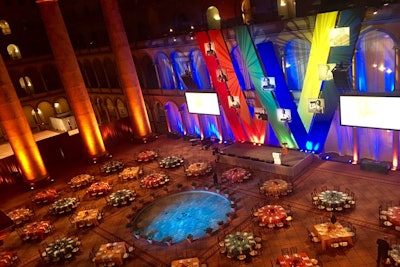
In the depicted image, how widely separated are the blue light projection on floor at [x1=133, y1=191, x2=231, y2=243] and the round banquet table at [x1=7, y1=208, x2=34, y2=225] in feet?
24.6

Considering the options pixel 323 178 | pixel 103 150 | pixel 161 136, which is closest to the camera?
pixel 323 178

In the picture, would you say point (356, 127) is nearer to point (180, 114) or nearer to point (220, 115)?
point (220, 115)

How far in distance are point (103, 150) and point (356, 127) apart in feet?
67.4

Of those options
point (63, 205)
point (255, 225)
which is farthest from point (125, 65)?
point (255, 225)

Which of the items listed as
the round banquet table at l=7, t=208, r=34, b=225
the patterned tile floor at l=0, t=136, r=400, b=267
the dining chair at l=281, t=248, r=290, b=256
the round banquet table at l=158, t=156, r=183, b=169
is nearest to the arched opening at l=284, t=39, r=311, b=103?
the patterned tile floor at l=0, t=136, r=400, b=267

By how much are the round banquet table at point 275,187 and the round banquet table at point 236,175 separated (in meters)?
2.12

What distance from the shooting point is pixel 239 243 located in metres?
14.8

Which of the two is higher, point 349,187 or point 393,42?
point 393,42

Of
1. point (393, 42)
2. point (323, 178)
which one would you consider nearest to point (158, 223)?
point (323, 178)

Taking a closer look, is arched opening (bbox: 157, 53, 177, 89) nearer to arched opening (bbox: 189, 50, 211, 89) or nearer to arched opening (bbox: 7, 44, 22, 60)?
arched opening (bbox: 189, 50, 211, 89)

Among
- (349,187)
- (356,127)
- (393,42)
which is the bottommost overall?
A: (349,187)

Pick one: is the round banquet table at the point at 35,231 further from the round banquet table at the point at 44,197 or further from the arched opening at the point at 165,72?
the arched opening at the point at 165,72

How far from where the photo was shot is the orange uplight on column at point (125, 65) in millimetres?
29359

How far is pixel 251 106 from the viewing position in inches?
993
